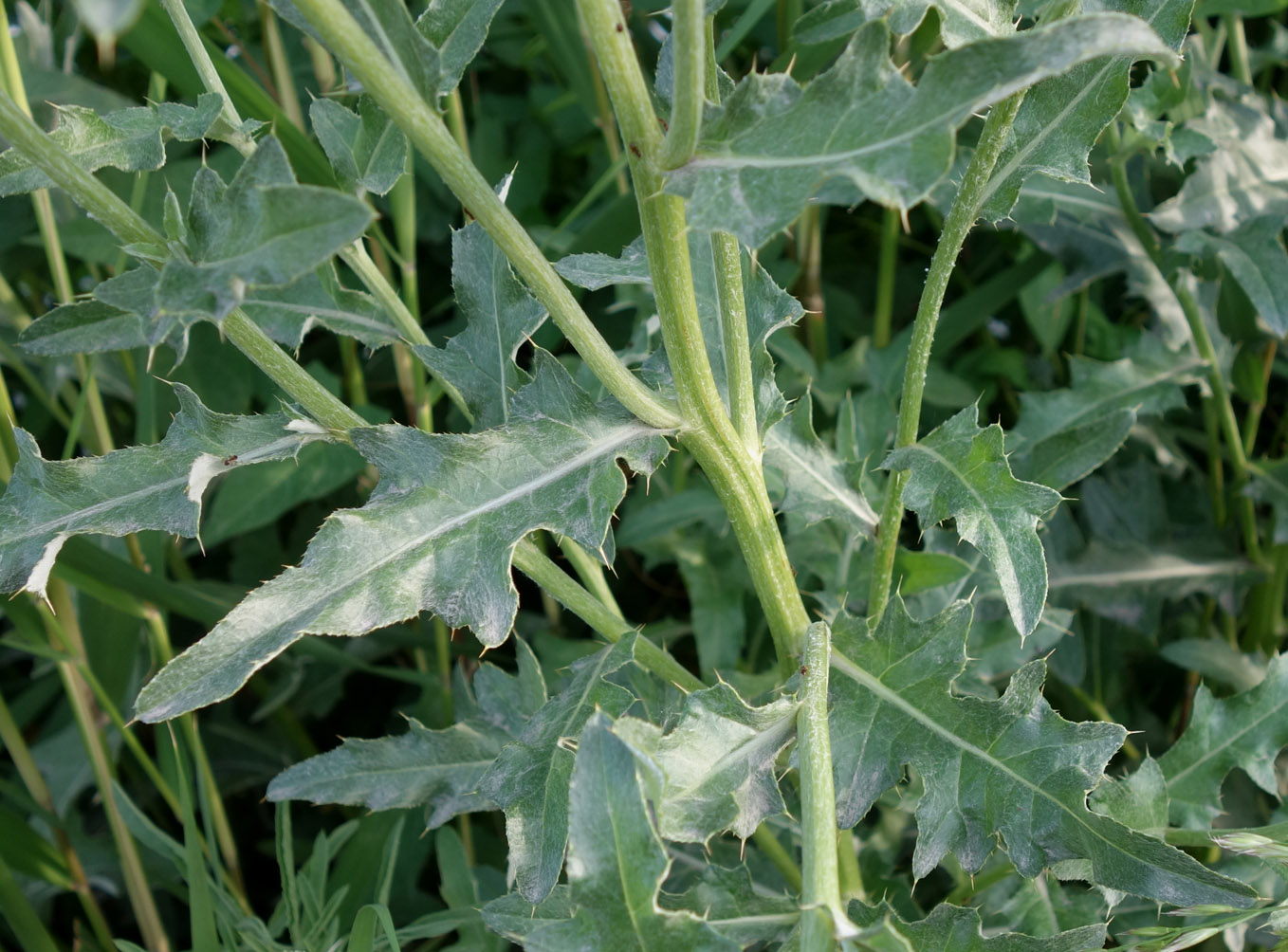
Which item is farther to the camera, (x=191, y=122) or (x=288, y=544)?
(x=288, y=544)

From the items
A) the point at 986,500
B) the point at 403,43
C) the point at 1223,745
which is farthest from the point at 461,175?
the point at 1223,745

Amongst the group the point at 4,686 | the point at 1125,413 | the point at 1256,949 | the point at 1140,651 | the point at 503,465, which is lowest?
the point at 1256,949

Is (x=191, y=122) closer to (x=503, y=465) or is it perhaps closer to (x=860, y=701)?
(x=503, y=465)

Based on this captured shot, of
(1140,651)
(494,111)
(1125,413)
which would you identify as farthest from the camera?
(494,111)

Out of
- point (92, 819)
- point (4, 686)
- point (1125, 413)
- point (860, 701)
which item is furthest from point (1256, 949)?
point (4, 686)

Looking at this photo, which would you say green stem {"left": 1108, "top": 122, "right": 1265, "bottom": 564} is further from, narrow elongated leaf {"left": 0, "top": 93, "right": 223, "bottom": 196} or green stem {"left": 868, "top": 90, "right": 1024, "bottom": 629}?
narrow elongated leaf {"left": 0, "top": 93, "right": 223, "bottom": 196}

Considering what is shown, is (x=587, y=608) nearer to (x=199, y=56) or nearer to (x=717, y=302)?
(x=717, y=302)
